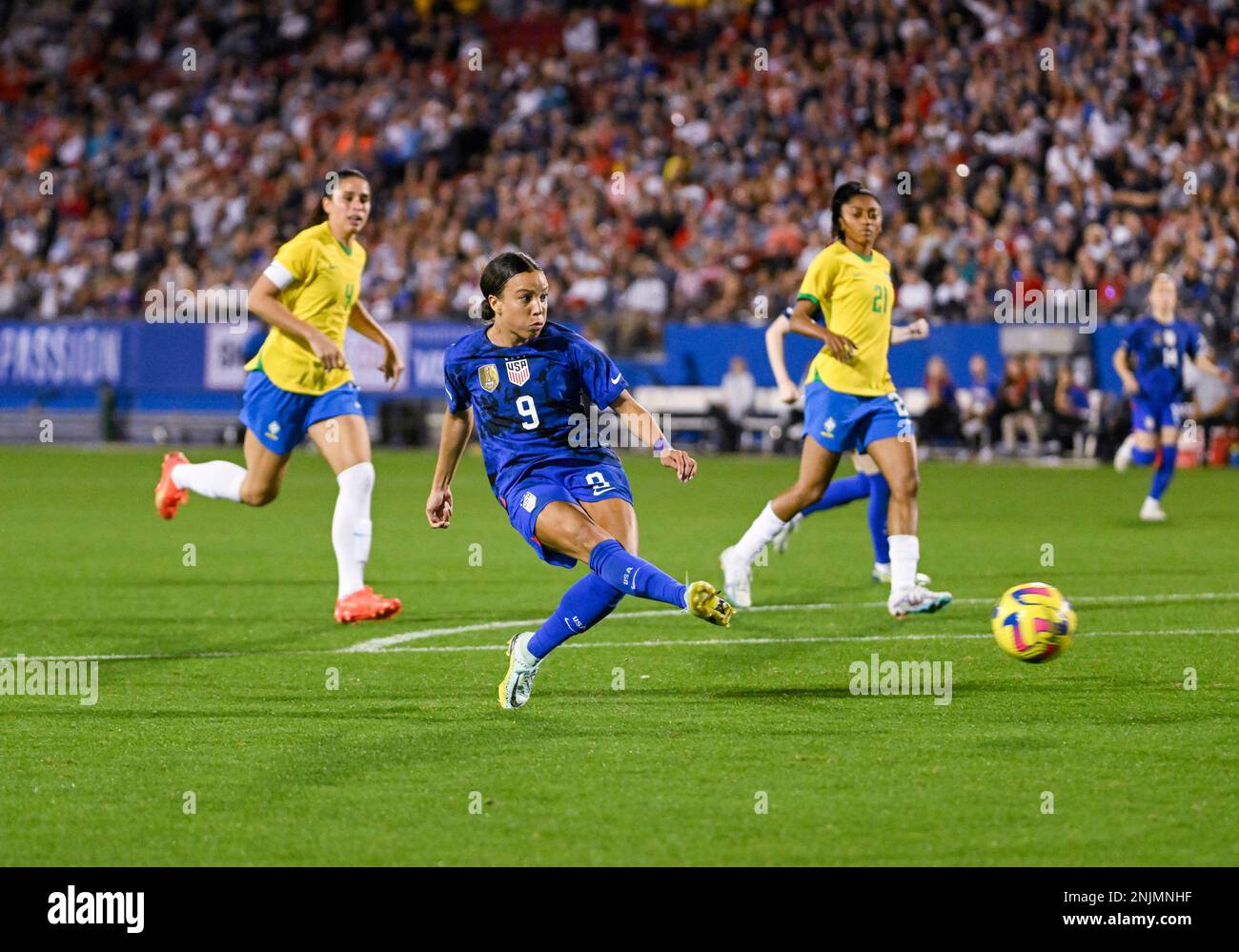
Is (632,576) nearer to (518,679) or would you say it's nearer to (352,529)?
(518,679)

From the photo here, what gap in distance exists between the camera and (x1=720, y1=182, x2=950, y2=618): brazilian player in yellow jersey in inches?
417

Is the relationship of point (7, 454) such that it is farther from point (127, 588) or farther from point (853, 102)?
point (127, 588)

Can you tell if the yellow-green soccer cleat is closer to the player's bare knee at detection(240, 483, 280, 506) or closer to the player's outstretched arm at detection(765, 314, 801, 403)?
the player's outstretched arm at detection(765, 314, 801, 403)

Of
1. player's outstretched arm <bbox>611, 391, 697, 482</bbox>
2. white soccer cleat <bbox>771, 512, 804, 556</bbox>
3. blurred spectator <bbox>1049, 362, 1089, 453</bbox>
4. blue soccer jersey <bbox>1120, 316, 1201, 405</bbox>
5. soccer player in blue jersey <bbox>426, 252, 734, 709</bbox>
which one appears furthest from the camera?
blurred spectator <bbox>1049, 362, 1089, 453</bbox>

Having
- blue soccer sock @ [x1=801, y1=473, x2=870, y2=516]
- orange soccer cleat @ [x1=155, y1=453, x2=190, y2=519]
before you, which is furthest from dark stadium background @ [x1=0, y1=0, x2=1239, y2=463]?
orange soccer cleat @ [x1=155, y1=453, x2=190, y2=519]

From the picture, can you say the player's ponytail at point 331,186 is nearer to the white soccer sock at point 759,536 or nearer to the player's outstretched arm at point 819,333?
the player's outstretched arm at point 819,333

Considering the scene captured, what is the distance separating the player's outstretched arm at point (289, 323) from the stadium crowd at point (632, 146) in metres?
16.9

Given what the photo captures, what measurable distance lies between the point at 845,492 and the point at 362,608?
140 inches

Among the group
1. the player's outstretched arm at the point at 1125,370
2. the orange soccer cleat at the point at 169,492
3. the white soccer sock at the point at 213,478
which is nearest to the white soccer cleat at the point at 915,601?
the white soccer sock at the point at 213,478

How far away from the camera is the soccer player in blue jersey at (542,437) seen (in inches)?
299

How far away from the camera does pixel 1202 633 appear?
992 centimetres

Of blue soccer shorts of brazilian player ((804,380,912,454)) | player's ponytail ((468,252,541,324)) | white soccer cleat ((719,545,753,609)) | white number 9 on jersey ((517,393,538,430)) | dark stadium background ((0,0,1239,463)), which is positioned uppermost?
dark stadium background ((0,0,1239,463))
